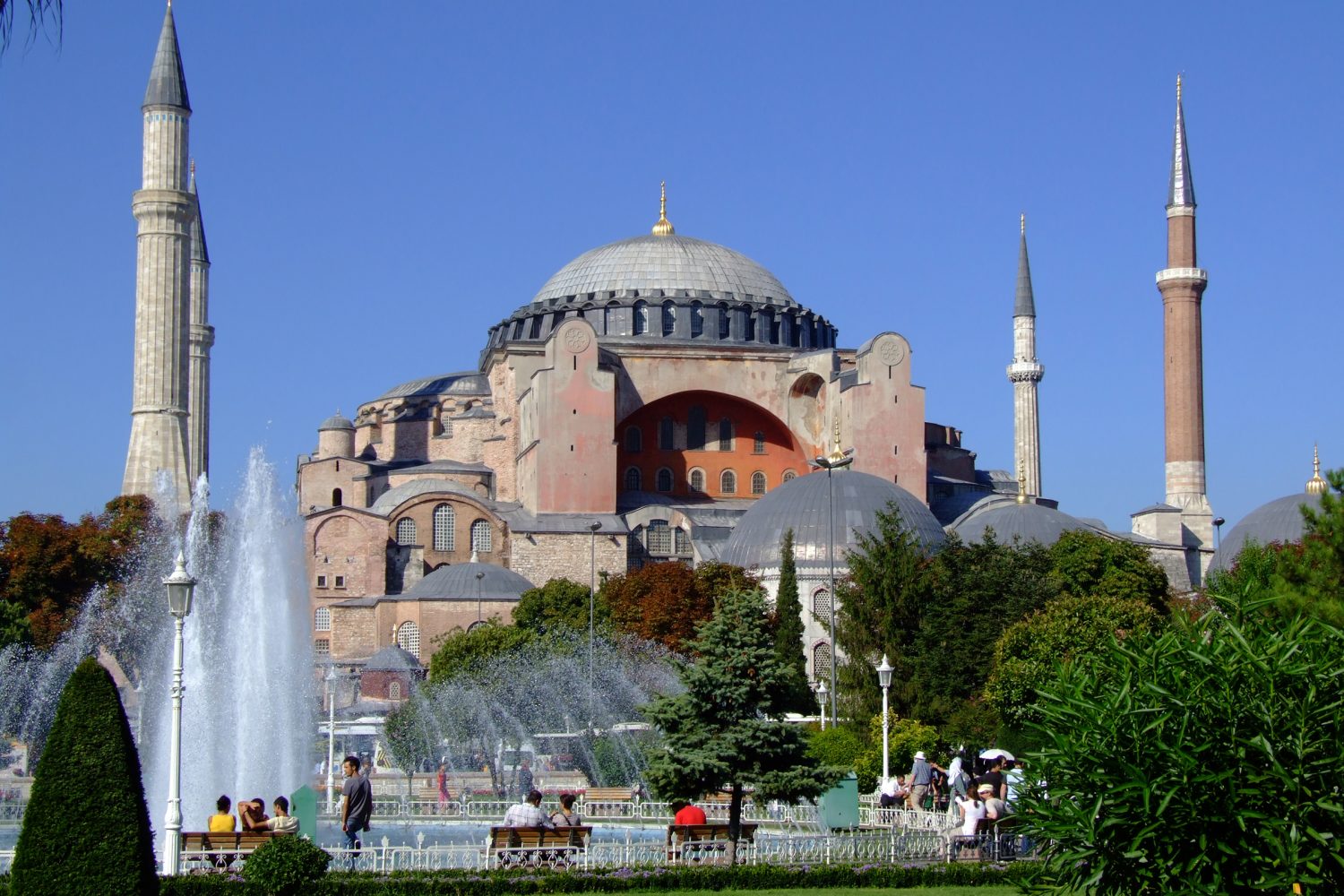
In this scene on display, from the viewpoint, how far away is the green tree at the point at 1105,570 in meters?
35.3

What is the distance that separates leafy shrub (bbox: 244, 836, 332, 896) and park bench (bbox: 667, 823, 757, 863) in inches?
129

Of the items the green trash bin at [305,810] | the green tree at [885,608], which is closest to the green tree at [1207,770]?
the green trash bin at [305,810]

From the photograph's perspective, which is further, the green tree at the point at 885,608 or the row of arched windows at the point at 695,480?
the row of arched windows at the point at 695,480

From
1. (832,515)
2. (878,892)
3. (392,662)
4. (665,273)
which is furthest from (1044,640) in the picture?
(665,273)

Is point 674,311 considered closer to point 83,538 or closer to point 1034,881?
point 83,538

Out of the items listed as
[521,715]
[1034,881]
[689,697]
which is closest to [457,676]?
[521,715]

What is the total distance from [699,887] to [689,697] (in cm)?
246

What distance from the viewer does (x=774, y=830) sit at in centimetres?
1800

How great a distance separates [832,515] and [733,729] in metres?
22.6

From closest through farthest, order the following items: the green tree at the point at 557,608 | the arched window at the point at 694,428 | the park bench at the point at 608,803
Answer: the park bench at the point at 608,803 < the green tree at the point at 557,608 < the arched window at the point at 694,428

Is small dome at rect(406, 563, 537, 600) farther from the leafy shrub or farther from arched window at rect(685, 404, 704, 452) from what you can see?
the leafy shrub

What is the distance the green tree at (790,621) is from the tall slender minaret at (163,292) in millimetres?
13661

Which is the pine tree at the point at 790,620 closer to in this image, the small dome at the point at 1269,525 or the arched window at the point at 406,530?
the arched window at the point at 406,530

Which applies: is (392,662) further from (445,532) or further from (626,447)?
(626,447)
